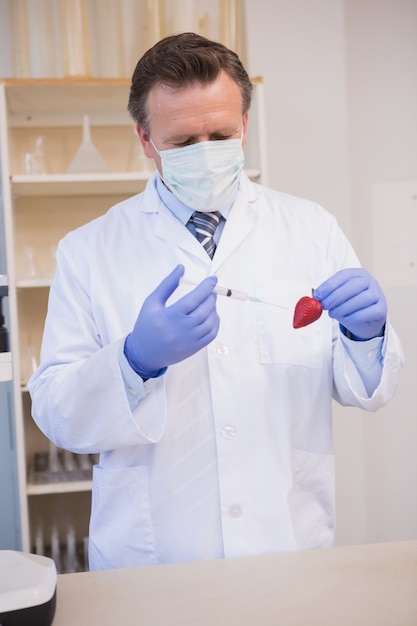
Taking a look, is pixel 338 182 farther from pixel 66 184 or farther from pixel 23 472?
pixel 23 472

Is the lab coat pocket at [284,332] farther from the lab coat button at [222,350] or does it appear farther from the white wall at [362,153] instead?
the white wall at [362,153]

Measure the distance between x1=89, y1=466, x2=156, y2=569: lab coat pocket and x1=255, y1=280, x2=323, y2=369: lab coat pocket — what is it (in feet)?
1.13

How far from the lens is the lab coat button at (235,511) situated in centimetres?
131

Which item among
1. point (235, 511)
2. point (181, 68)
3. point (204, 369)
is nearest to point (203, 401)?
point (204, 369)

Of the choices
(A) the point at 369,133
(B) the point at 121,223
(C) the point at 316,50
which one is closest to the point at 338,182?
(A) the point at 369,133

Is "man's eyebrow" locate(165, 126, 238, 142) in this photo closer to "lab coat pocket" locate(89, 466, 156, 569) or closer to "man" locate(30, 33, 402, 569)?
"man" locate(30, 33, 402, 569)

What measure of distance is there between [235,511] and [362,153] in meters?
1.88

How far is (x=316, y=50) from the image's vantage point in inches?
107

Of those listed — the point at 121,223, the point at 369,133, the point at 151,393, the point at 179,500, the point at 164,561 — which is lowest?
the point at 164,561

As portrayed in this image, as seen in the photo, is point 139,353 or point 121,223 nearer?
point 139,353

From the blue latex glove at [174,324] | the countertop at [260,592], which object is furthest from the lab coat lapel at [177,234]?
the countertop at [260,592]

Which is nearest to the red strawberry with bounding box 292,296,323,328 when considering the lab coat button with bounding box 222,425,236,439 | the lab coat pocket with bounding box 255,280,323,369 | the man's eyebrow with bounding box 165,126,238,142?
the lab coat pocket with bounding box 255,280,323,369

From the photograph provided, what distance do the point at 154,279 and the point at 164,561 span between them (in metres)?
0.55

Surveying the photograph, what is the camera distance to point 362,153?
2.79 meters
